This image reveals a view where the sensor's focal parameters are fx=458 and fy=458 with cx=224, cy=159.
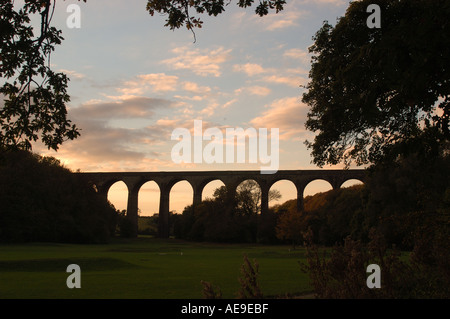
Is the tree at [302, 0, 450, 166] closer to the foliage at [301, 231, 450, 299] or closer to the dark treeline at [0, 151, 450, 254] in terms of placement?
the foliage at [301, 231, 450, 299]

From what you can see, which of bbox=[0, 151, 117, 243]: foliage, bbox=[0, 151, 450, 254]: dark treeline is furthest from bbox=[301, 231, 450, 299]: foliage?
bbox=[0, 151, 117, 243]: foliage

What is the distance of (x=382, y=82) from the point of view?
5707 mm

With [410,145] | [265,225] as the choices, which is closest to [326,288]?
[410,145]

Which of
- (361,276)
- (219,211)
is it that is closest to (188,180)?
(219,211)

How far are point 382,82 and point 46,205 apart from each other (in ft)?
136

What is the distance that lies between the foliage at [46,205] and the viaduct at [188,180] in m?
9.28

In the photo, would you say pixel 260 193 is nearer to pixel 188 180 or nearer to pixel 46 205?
pixel 188 180

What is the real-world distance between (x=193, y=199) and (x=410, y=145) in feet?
182

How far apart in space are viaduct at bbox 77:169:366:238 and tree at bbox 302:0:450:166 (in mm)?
38309

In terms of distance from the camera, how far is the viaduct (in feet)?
178

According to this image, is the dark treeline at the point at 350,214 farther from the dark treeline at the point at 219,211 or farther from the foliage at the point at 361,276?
the foliage at the point at 361,276

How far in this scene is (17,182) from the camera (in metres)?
40.1
